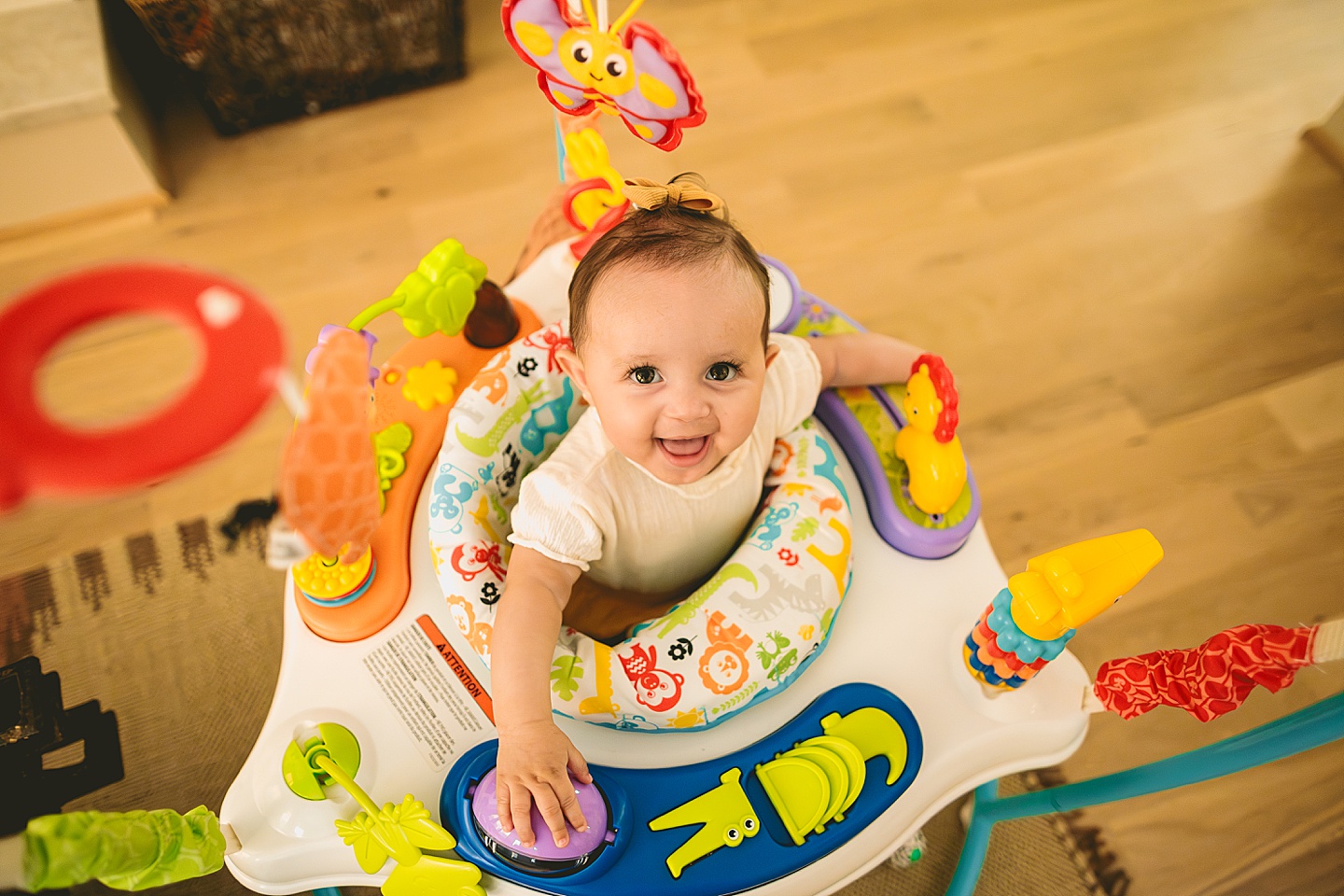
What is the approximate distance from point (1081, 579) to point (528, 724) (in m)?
0.40

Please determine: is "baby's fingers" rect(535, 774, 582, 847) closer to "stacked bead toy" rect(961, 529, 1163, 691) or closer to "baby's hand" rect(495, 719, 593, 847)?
"baby's hand" rect(495, 719, 593, 847)

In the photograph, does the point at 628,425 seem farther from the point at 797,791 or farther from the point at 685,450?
the point at 797,791

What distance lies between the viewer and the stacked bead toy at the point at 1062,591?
1.91ft

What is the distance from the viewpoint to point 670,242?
62cm

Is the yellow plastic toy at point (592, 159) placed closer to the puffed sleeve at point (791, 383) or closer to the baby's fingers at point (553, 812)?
the puffed sleeve at point (791, 383)

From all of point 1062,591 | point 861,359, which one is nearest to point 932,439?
point 861,359

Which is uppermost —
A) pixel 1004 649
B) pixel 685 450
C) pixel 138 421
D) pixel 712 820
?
pixel 138 421

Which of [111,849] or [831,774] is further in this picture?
[831,774]

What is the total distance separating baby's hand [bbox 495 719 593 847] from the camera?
2.04 feet

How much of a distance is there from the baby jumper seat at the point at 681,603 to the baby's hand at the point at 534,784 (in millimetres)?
58

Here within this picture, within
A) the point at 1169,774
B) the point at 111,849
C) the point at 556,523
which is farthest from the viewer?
the point at 556,523

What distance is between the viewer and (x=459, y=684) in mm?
734

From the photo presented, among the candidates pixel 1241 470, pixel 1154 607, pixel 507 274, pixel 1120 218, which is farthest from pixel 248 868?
pixel 1120 218

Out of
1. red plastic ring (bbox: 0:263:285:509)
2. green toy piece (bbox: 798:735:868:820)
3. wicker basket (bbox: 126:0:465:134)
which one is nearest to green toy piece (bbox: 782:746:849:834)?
green toy piece (bbox: 798:735:868:820)
